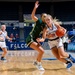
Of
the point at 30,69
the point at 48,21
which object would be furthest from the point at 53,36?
the point at 30,69

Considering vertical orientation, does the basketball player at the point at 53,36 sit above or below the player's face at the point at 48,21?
below

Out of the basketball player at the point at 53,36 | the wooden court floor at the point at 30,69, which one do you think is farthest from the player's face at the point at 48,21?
the wooden court floor at the point at 30,69

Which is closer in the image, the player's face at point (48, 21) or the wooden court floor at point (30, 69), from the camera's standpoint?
the wooden court floor at point (30, 69)

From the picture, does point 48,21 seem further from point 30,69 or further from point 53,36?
point 30,69

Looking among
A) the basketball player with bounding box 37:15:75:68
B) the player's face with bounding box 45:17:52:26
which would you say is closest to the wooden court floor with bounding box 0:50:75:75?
the basketball player with bounding box 37:15:75:68

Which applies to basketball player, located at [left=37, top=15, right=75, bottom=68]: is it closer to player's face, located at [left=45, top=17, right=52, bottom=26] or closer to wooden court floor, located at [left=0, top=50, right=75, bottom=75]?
player's face, located at [left=45, top=17, right=52, bottom=26]

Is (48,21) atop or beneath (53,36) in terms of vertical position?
atop

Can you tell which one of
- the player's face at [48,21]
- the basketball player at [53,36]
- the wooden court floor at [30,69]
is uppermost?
the player's face at [48,21]

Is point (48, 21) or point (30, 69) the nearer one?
point (48, 21)

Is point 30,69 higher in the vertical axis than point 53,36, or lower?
lower

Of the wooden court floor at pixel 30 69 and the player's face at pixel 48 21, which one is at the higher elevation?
the player's face at pixel 48 21

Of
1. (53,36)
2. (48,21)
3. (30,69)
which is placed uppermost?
(48,21)

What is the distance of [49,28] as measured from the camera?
6.88 m

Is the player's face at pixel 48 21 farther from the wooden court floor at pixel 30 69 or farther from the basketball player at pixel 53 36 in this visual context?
the wooden court floor at pixel 30 69
